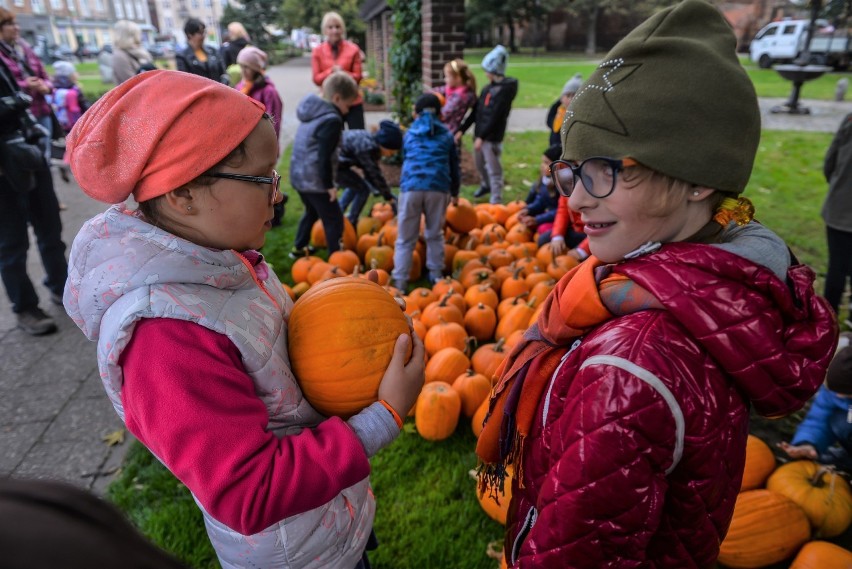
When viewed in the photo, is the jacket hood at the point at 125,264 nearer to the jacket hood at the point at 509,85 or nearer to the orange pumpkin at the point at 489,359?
the orange pumpkin at the point at 489,359

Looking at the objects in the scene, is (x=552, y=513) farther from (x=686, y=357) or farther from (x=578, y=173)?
(x=578, y=173)

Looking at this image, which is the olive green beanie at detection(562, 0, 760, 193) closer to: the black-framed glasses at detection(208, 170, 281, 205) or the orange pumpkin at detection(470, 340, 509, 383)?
the black-framed glasses at detection(208, 170, 281, 205)

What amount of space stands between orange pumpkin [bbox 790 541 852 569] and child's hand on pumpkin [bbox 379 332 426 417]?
206 centimetres

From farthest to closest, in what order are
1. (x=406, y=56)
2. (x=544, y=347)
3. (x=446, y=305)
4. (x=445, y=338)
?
(x=406, y=56) < (x=446, y=305) < (x=445, y=338) < (x=544, y=347)

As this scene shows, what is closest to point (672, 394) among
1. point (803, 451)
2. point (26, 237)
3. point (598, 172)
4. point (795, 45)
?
point (598, 172)

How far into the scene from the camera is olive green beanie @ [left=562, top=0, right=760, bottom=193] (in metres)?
1.12

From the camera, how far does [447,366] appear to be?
3494mm

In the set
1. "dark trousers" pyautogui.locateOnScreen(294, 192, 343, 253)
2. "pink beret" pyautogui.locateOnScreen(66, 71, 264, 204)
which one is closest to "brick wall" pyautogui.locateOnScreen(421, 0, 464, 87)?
"dark trousers" pyautogui.locateOnScreen(294, 192, 343, 253)

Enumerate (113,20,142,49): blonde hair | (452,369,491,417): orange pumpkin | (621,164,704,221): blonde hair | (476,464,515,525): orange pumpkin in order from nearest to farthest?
(621,164,704,221): blonde hair, (476,464,515,525): orange pumpkin, (452,369,491,417): orange pumpkin, (113,20,142,49): blonde hair

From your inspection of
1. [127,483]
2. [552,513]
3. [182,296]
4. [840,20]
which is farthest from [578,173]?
[840,20]

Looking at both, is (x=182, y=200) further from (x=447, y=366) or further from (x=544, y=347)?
(x=447, y=366)

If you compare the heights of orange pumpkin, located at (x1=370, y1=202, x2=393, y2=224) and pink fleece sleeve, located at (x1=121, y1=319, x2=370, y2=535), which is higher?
pink fleece sleeve, located at (x1=121, y1=319, x2=370, y2=535)

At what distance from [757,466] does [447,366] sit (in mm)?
1841

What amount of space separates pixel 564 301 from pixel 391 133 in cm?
506
